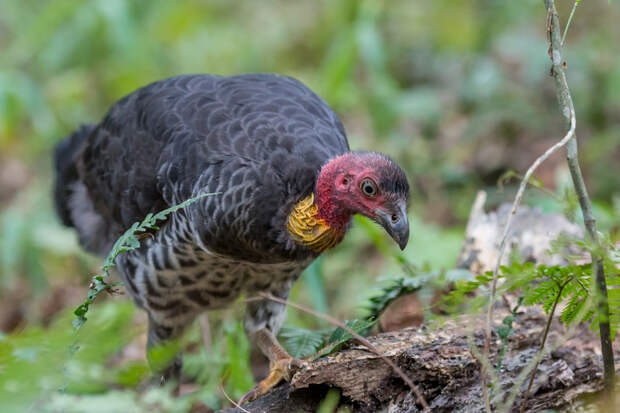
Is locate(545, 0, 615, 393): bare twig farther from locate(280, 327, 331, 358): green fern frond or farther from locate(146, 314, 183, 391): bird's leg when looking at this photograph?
locate(146, 314, 183, 391): bird's leg

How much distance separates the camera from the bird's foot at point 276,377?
364 cm

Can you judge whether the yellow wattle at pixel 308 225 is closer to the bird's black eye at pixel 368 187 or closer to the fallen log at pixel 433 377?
the bird's black eye at pixel 368 187

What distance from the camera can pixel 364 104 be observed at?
25.9ft

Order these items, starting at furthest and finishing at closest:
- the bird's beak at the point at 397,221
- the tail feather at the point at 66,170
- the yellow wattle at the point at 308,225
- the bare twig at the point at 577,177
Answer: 1. the tail feather at the point at 66,170
2. the yellow wattle at the point at 308,225
3. the bird's beak at the point at 397,221
4. the bare twig at the point at 577,177

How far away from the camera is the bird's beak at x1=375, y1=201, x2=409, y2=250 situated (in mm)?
Result: 3156

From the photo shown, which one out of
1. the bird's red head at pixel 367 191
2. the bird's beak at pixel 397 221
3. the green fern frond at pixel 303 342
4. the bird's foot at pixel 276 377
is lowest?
the bird's foot at pixel 276 377

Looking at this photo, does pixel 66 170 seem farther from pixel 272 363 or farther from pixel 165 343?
pixel 272 363

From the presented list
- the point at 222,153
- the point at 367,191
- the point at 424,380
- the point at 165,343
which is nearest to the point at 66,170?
the point at 165,343

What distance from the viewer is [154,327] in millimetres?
4547

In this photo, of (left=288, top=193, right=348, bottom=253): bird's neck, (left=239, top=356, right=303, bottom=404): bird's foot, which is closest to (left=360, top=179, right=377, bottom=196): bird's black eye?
(left=288, top=193, right=348, bottom=253): bird's neck

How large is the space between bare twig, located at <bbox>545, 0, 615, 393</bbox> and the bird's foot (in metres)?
1.57

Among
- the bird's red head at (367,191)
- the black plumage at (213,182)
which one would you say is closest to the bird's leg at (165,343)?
the black plumage at (213,182)

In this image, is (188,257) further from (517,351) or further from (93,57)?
(93,57)

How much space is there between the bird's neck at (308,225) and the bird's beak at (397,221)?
0.32 meters
